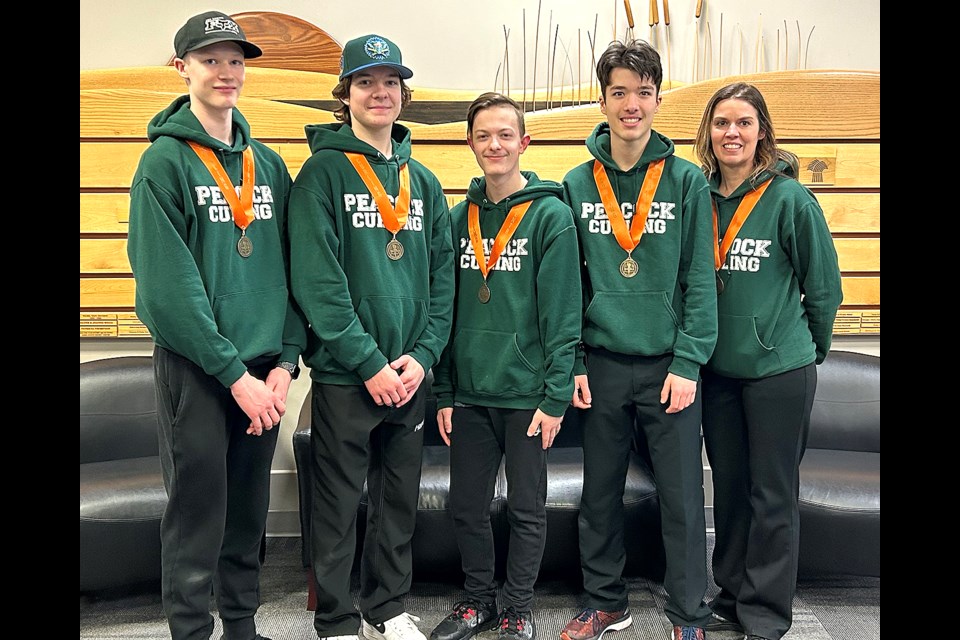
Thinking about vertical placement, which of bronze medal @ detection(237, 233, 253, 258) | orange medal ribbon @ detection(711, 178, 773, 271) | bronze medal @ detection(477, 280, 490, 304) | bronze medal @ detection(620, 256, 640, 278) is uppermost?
orange medal ribbon @ detection(711, 178, 773, 271)

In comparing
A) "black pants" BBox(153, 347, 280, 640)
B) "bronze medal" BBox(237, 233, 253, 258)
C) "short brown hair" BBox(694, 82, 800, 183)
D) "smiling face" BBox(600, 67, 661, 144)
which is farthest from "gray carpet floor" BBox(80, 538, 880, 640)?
"smiling face" BBox(600, 67, 661, 144)

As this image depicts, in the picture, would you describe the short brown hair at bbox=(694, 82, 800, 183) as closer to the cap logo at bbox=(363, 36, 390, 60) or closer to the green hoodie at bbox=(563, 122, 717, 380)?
the green hoodie at bbox=(563, 122, 717, 380)

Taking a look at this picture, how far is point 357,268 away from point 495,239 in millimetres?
463

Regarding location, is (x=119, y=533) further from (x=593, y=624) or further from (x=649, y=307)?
(x=649, y=307)

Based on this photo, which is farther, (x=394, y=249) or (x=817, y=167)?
(x=817, y=167)

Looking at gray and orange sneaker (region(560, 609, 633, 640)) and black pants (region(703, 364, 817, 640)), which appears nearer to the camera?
black pants (region(703, 364, 817, 640))

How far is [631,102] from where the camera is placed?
2309 mm

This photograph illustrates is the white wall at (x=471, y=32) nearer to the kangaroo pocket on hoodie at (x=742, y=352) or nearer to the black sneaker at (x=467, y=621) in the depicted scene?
the black sneaker at (x=467, y=621)

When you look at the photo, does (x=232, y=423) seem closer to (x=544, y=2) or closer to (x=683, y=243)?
(x=683, y=243)

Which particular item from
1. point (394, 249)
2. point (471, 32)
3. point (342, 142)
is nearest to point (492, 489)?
point (394, 249)

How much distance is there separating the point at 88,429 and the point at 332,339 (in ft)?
5.35

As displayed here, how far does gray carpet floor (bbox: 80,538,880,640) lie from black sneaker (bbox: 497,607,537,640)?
0.09m

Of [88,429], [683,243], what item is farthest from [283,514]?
[683,243]

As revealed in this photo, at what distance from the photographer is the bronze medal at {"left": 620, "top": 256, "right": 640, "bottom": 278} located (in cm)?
233
